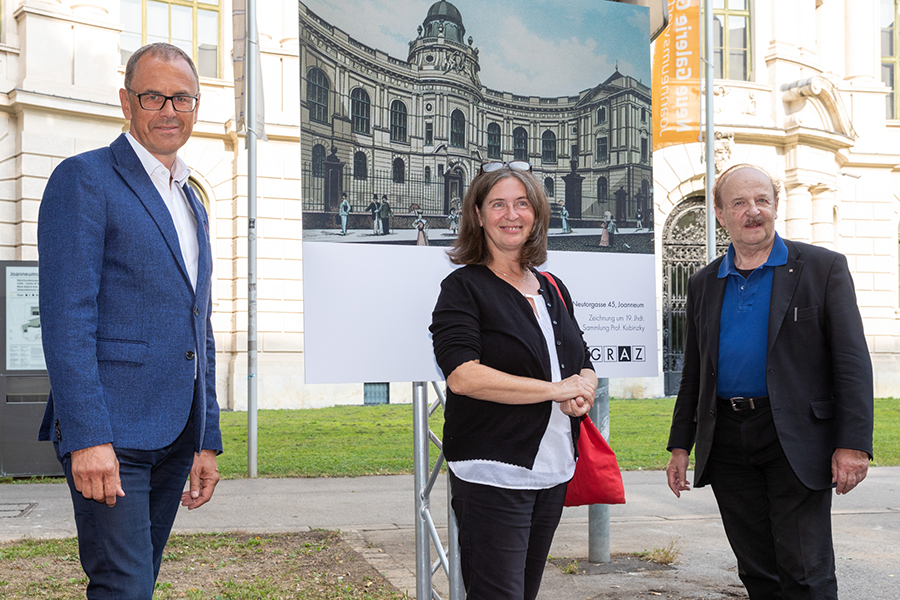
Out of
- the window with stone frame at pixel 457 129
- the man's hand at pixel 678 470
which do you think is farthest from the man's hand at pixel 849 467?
the window with stone frame at pixel 457 129

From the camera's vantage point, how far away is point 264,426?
13.8 metres

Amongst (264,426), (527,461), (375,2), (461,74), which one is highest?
(375,2)

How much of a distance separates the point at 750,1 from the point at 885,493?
16509 mm

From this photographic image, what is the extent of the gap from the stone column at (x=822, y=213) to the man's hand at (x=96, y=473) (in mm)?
21787

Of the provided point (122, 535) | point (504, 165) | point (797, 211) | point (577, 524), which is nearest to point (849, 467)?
point (504, 165)

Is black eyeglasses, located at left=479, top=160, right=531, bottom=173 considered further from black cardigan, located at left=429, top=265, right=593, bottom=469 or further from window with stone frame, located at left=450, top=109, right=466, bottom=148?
window with stone frame, located at left=450, top=109, right=466, bottom=148

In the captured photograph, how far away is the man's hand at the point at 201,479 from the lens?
276cm

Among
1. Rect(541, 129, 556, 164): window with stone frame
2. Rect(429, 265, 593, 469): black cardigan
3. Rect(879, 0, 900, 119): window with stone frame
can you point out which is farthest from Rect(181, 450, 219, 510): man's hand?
Rect(879, 0, 900, 119): window with stone frame

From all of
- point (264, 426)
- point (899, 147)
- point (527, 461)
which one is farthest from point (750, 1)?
point (527, 461)

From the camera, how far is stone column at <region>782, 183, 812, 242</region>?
2106 cm

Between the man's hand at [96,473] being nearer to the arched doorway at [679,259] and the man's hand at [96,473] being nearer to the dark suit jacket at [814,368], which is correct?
the dark suit jacket at [814,368]

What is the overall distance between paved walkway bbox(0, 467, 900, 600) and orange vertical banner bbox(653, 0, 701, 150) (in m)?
5.43

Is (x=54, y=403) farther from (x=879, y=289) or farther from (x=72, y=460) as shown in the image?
(x=879, y=289)

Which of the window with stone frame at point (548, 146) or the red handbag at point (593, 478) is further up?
the window with stone frame at point (548, 146)
